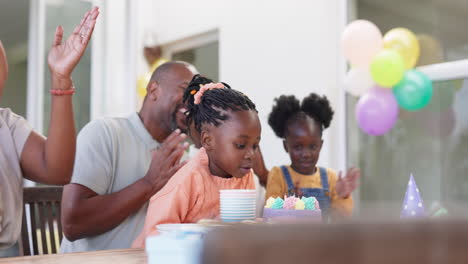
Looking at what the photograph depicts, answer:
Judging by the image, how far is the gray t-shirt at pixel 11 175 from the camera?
1.51 m

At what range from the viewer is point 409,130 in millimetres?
3891

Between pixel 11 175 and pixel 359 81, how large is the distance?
2447 millimetres

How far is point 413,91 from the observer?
316 centimetres

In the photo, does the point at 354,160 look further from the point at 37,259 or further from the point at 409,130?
the point at 37,259

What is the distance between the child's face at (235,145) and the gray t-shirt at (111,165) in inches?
15.5

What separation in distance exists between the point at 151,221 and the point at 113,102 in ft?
14.3

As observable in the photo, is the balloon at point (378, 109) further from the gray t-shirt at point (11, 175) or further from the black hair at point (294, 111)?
the gray t-shirt at point (11, 175)

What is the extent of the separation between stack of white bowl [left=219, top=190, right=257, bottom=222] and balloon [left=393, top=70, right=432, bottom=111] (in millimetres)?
2229

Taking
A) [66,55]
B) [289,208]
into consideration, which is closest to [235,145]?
[289,208]

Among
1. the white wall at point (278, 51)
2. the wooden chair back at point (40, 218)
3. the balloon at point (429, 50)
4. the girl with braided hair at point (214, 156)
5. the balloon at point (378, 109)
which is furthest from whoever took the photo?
the white wall at point (278, 51)

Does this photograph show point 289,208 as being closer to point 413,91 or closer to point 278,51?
point 413,91

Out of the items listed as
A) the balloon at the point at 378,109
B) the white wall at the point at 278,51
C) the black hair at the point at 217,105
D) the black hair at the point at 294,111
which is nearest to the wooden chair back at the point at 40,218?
the black hair at the point at 217,105

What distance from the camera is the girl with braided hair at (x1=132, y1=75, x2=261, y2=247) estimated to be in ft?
5.09

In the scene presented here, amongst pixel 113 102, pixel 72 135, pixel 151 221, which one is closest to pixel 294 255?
pixel 151 221
